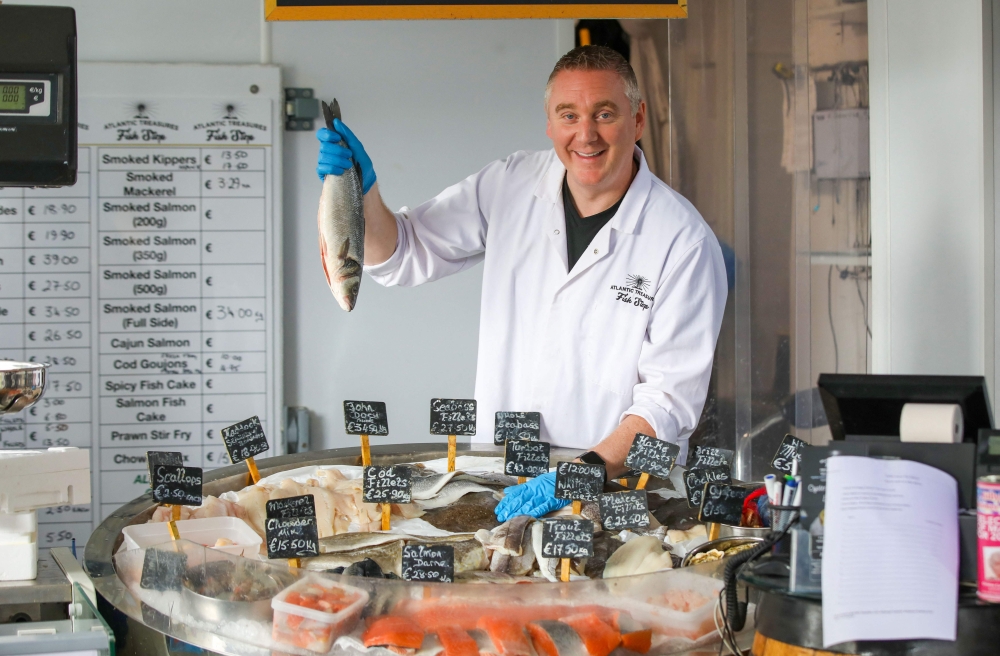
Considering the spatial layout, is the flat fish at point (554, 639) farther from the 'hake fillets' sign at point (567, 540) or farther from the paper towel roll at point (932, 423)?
the paper towel roll at point (932, 423)

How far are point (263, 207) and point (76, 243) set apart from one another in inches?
32.5

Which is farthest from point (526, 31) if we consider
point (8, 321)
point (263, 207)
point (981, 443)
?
point (981, 443)

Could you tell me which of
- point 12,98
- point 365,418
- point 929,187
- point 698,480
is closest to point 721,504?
point 698,480

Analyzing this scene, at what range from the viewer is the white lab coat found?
8.63ft

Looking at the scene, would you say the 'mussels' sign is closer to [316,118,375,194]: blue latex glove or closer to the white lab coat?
the white lab coat

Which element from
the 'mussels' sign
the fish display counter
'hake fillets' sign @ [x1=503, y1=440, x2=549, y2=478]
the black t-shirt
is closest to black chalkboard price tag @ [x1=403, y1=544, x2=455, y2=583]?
the fish display counter

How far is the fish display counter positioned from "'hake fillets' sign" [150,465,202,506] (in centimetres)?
8

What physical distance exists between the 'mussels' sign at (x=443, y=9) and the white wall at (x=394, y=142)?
54.5 inches

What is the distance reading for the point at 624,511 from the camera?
1.59 m

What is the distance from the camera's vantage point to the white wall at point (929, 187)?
234 cm

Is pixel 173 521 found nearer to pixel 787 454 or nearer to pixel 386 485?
pixel 386 485

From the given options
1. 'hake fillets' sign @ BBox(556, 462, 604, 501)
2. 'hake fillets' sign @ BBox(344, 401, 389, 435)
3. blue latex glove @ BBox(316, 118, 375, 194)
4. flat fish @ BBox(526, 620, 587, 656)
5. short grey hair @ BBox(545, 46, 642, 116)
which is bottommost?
flat fish @ BBox(526, 620, 587, 656)

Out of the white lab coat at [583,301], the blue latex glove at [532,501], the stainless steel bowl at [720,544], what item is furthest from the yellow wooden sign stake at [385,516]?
the white lab coat at [583,301]

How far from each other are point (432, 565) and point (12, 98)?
135 centimetres
